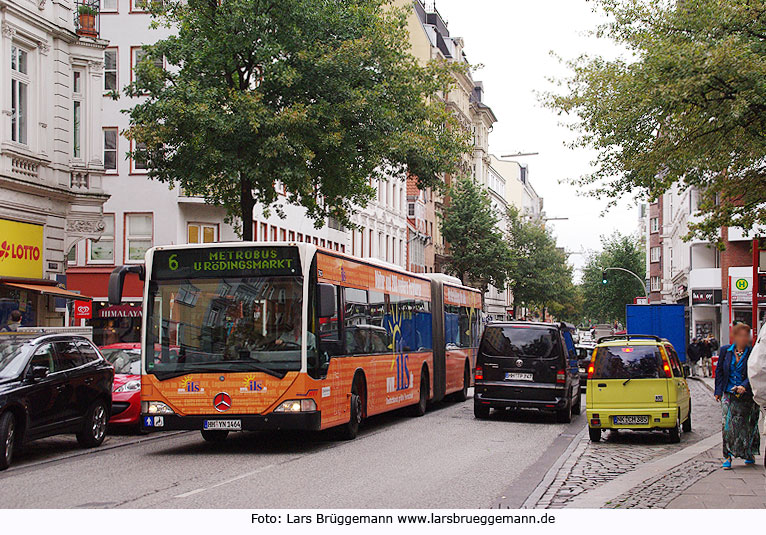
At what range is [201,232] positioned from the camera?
42781mm

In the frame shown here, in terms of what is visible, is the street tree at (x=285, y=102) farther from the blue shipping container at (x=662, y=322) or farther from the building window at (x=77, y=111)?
the blue shipping container at (x=662, y=322)

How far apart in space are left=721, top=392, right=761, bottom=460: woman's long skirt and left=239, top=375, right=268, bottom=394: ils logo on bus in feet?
20.2

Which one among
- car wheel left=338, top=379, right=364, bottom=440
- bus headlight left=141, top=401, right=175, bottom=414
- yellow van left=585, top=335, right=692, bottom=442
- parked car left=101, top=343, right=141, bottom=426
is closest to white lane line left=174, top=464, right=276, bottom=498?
bus headlight left=141, top=401, right=175, bottom=414

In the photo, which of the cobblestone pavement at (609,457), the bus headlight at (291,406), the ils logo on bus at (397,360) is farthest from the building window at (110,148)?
the bus headlight at (291,406)

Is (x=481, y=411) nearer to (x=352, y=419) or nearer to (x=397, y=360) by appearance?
(x=397, y=360)

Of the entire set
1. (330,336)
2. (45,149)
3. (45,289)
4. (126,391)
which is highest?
(45,149)

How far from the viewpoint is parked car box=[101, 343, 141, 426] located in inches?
741

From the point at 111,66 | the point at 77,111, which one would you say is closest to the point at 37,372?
the point at 77,111

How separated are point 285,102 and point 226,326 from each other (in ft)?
39.0

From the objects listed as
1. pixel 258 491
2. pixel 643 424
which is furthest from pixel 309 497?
pixel 643 424

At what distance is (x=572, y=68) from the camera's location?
23000 millimetres

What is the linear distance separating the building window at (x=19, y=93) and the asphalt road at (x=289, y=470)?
11.4 m

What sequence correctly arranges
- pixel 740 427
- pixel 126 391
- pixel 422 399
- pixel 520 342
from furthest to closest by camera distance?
1. pixel 422 399
2. pixel 520 342
3. pixel 126 391
4. pixel 740 427

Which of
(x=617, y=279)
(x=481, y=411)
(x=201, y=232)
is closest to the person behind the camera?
(x=481, y=411)
